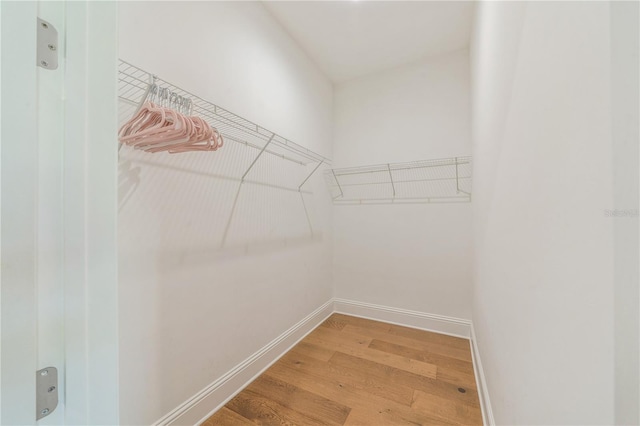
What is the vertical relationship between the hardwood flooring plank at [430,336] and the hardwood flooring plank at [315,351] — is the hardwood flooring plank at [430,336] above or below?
below

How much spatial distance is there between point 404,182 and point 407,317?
4.45ft

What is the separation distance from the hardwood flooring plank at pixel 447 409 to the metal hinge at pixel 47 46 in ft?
6.53

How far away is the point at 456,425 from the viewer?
1.27 meters

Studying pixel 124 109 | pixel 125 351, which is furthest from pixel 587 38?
pixel 125 351

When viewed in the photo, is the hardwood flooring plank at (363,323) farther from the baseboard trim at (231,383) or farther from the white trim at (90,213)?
the white trim at (90,213)

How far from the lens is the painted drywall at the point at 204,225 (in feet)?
3.40

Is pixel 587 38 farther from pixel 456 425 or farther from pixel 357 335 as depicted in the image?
pixel 357 335

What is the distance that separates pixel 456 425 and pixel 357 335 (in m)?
1.01

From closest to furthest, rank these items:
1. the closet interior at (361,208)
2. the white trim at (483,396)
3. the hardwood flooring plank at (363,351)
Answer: the closet interior at (361,208), the white trim at (483,396), the hardwood flooring plank at (363,351)

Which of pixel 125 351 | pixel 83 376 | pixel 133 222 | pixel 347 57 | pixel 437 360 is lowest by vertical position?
pixel 437 360

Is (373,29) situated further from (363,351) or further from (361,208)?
(363,351)

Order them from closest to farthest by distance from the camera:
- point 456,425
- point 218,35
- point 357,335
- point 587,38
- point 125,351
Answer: point 587,38, point 125,351, point 456,425, point 218,35, point 357,335

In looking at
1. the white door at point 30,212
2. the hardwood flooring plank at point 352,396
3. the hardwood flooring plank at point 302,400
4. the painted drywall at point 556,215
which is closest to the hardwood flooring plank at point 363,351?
the hardwood flooring plank at point 352,396

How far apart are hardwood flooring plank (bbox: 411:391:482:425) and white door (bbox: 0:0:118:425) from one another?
152 centimetres
